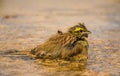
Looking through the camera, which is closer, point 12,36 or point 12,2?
point 12,36

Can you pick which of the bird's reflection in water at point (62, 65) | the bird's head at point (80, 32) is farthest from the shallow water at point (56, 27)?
the bird's head at point (80, 32)

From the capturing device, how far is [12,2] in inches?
791

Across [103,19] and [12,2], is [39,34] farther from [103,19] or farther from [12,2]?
[12,2]

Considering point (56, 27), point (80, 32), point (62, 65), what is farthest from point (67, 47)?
point (56, 27)

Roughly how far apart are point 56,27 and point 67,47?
4314mm

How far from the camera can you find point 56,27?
47.4ft

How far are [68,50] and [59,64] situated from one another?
467 mm

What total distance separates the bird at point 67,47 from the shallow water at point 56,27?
326mm

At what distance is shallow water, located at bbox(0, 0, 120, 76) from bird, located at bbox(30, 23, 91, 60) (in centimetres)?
33

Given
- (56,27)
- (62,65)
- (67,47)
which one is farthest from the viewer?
(56,27)

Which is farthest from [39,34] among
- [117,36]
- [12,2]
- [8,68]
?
[12,2]

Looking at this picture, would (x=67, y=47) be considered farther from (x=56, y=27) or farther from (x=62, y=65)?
(x=56, y=27)

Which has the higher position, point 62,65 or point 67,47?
point 67,47

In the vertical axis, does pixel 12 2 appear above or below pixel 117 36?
above
